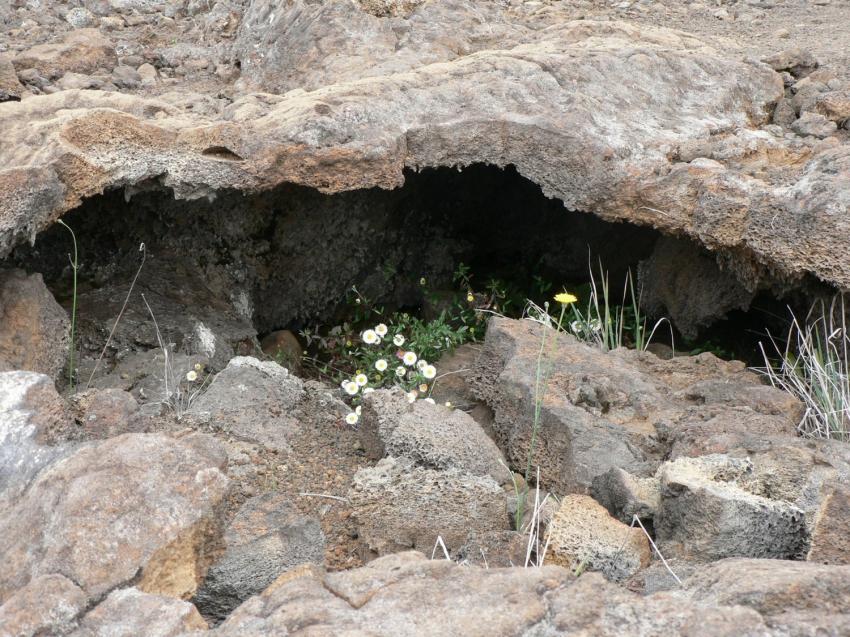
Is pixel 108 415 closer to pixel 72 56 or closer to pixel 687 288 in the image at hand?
pixel 72 56

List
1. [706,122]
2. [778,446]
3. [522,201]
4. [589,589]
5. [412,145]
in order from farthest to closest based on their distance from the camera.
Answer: [522,201] → [706,122] → [412,145] → [778,446] → [589,589]

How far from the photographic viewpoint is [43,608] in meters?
1.88

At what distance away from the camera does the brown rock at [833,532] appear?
2.33 meters

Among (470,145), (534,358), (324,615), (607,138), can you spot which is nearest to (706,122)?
(607,138)

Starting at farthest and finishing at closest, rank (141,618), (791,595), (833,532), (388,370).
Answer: (388,370)
(833,532)
(141,618)
(791,595)

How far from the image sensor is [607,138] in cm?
386

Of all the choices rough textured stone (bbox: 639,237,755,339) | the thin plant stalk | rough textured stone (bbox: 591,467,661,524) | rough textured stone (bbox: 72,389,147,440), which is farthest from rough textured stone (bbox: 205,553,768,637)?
rough textured stone (bbox: 639,237,755,339)

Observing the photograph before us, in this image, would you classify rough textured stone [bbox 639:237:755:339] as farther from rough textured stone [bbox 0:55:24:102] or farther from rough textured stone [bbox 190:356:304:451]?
rough textured stone [bbox 0:55:24:102]

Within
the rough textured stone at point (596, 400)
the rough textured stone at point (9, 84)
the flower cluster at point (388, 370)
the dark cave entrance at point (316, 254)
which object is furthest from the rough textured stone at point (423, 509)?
the rough textured stone at point (9, 84)

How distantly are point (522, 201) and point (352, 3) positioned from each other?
5.01ft

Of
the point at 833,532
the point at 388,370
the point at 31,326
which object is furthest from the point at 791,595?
the point at 388,370

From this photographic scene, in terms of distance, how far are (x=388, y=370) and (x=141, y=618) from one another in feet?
8.57

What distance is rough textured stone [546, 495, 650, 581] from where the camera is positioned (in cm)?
249

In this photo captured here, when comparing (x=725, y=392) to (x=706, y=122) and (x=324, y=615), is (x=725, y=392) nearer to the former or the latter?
(x=706, y=122)
